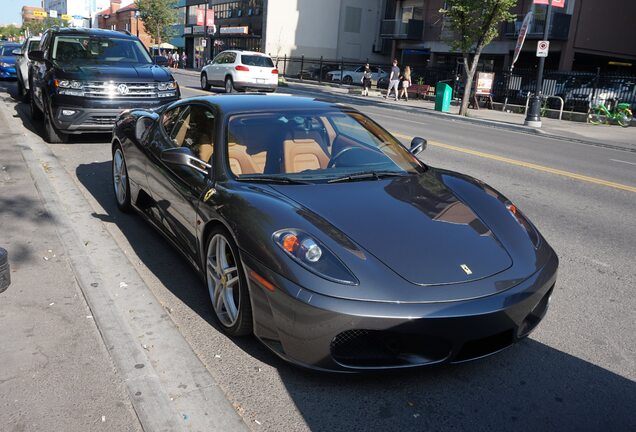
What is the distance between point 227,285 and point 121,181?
2.92 m

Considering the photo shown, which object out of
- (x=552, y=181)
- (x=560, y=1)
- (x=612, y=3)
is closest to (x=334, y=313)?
(x=552, y=181)

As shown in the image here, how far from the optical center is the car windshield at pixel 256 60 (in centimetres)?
2316

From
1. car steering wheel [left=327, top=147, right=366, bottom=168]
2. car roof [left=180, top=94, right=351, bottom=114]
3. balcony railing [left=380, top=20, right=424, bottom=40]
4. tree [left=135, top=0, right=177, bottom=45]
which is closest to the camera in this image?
car steering wheel [left=327, top=147, right=366, bottom=168]

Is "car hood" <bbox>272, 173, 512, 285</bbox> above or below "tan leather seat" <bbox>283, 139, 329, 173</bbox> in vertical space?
below

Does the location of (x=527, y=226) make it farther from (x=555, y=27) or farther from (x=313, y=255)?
(x=555, y=27)

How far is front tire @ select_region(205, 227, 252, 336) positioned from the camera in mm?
3170

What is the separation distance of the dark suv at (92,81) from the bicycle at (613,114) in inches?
719

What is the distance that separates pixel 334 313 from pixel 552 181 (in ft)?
24.0

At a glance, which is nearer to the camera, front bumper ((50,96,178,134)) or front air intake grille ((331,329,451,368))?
front air intake grille ((331,329,451,368))

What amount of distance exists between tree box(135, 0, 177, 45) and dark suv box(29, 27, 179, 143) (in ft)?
189

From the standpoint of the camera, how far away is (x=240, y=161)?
385 centimetres

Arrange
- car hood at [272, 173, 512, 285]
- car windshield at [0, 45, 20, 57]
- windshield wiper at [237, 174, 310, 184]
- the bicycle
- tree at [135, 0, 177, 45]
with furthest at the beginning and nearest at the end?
tree at [135, 0, 177, 45] < car windshield at [0, 45, 20, 57] < the bicycle < windshield wiper at [237, 174, 310, 184] < car hood at [272, 173, 512, 285]

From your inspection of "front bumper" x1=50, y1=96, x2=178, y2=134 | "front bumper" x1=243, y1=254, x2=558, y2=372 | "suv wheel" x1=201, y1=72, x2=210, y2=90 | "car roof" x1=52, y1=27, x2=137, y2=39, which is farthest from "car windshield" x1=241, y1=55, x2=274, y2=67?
"front bumper" x1=243, y1=254, x2=558, y2=372

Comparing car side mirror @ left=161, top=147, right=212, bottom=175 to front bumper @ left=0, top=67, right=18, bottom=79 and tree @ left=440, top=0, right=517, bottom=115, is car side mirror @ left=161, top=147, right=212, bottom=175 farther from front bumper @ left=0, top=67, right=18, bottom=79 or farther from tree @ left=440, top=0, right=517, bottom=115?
front bumper @ left=0, top=67, right=18, bottom=79
